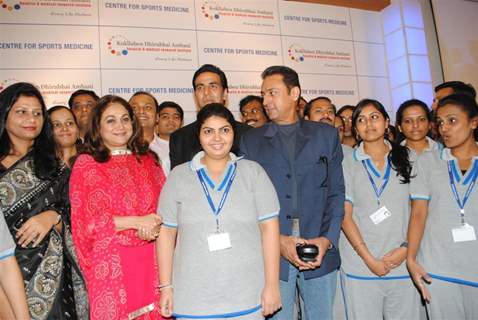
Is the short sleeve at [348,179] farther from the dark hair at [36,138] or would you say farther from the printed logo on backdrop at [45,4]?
the printed logo on backdrop at [45,4]

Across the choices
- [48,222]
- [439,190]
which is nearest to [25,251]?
[48,222]

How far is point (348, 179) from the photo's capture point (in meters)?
2.56

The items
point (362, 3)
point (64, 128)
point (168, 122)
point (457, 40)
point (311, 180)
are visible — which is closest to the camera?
point (311, 180)

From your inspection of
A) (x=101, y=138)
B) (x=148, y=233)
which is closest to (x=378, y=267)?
(x=148, y=233)

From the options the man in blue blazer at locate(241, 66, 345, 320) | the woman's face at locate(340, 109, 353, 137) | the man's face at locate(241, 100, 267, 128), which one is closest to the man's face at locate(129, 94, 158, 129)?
the man's face at locate(241, 100, 267, 128)

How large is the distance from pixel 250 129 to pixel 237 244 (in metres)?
0.96

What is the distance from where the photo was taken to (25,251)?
198cm

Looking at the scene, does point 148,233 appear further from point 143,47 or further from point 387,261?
point 143,47

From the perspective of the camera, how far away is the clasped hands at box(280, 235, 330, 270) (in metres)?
2.11

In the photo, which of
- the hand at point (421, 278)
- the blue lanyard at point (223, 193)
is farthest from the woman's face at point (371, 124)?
the blue lanyard at point (223, 193)

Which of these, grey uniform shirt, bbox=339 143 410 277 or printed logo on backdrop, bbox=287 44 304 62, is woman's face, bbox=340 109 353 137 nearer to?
grey uniform shirt, bbox=339 143 410 277

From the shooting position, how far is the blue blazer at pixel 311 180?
225 centimetres

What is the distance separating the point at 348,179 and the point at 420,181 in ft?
1.46

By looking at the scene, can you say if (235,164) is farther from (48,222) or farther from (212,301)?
(48,222)
